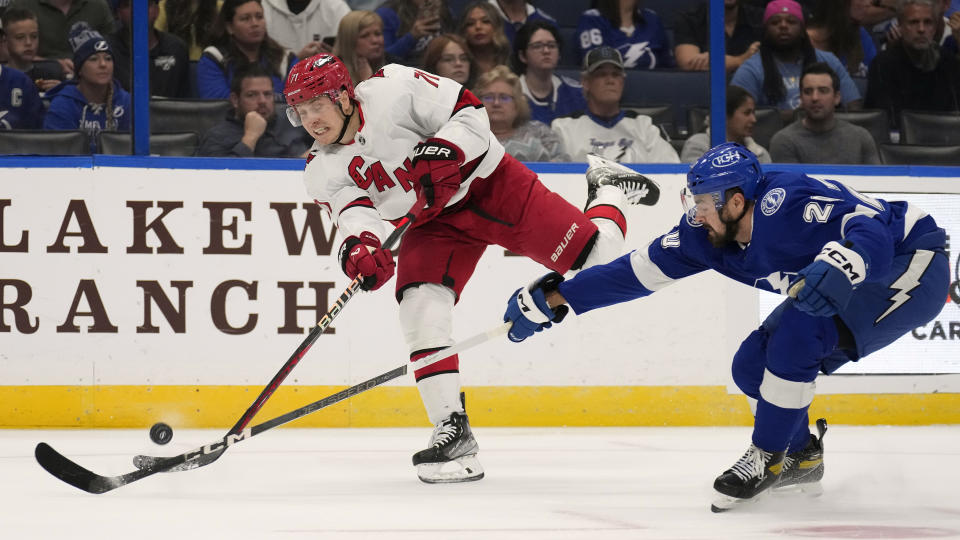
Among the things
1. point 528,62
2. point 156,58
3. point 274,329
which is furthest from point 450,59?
point 274,329

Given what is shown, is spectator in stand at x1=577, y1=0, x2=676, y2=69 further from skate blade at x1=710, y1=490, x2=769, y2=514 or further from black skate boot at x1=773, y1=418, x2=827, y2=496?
skate blade at x1=710, y1=490, x2=769, y2=514

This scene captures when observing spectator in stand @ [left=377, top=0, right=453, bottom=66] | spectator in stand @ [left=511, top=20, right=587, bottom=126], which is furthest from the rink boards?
spectator in stand @ [left=377, top=0, right=453, bottom=66]

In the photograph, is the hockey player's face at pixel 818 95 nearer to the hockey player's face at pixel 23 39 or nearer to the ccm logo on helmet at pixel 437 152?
the ccm logo on helmet at pixel 437 152

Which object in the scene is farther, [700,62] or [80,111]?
[700,62]

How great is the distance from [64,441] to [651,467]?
82.7 inches

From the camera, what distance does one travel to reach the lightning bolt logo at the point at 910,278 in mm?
2822

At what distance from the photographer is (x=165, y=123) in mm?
4859

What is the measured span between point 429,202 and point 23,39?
8.14 ft

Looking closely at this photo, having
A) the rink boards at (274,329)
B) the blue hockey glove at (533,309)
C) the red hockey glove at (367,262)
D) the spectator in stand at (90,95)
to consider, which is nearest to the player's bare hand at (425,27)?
the rink boards at (274,329)

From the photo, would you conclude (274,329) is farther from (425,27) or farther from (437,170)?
(437,170)

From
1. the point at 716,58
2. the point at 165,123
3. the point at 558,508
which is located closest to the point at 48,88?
the point at 165,123

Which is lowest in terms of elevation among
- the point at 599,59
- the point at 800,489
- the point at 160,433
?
the point at 160,433

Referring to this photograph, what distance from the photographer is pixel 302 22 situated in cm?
512

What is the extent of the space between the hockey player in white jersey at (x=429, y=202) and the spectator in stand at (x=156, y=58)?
5.34 ft
